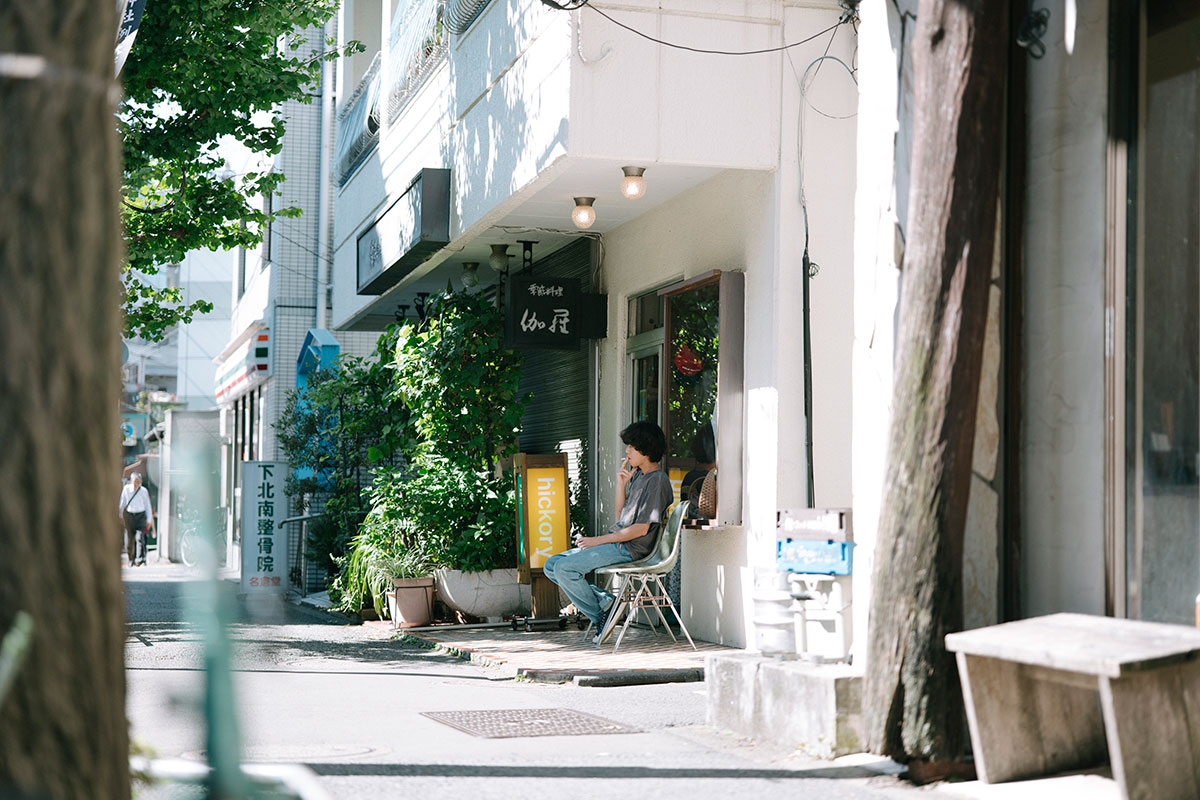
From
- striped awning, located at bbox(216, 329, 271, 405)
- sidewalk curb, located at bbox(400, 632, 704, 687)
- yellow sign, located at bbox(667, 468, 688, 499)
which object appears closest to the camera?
sidewalk curb, located at bbox(400, 632, 704, 687)

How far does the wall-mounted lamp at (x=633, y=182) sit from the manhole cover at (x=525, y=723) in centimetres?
424

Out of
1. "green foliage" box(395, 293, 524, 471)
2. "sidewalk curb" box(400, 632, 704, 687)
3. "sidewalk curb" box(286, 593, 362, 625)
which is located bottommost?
"sidewalk curb" box(286, 593, 362, 625)

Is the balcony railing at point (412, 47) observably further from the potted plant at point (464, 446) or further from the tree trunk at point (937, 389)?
the tree trunk at point (937, 389)

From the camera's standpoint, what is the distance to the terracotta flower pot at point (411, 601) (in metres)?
12.1

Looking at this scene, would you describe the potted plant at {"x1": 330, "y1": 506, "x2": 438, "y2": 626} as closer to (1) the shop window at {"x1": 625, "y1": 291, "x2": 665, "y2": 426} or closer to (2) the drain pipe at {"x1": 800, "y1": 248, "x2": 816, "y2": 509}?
(1) the shop window at {"x1": 625, "y1": 291, "x2": 665, "y2": 426}

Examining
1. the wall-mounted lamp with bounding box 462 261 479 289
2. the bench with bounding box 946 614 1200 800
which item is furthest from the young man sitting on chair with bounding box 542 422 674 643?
the bench with bounding box 946 614 1200 800

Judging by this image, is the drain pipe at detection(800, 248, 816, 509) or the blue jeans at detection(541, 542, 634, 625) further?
the blue jeans at detection(541, 542, 634, 625)

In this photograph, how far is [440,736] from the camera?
21.4ft

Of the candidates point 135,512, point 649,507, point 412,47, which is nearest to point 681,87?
point 649,507

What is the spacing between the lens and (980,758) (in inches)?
191

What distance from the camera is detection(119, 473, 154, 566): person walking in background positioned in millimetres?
24188

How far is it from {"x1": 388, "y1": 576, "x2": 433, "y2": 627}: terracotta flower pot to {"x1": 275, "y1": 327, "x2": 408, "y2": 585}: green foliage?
2191 millimetres

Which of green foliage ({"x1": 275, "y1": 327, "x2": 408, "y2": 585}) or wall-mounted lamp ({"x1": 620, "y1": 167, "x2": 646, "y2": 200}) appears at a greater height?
wall-mounted lamp ({"x1": 620, "y1": 167, "x2": 646, "y2": 200})

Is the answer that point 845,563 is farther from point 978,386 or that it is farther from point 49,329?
point 49,329
